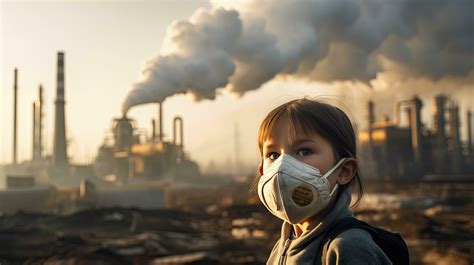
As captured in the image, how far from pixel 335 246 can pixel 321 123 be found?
35 centimetres

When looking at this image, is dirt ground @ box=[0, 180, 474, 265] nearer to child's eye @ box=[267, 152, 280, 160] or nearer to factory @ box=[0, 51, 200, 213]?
factory @ box=[0, 51, 200, 213]

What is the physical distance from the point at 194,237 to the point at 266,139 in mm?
11195

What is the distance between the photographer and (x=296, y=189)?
1220mm

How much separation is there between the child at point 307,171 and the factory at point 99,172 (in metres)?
18.3

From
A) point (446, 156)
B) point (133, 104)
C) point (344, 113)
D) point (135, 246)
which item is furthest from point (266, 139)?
point (446, 156)

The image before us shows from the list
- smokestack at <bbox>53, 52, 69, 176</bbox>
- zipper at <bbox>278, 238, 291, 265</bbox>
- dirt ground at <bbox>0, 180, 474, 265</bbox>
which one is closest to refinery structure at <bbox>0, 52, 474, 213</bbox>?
smokestack at <bbox>53, 52, 69, 176</bbox>

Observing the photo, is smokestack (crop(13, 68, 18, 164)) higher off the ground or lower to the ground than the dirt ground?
higher

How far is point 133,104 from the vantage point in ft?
68.9

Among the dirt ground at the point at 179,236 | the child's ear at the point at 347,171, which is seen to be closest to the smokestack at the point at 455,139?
the dirt ground at the point at 179,236

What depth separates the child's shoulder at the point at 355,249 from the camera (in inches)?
41.4

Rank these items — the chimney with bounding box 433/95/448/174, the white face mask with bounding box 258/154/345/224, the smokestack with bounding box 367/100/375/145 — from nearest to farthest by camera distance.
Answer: the white face mask with bounding box 258/154/345/224 < the chimney with bounding box 433/95/448/174 < the smokestack with bounding box 367/100/375/145

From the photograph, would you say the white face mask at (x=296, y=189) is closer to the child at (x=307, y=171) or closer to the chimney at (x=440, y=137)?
the child at (x=307, y=171)

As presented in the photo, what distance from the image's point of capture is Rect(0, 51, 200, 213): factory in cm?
1895

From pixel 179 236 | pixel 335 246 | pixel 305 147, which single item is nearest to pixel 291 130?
pixel 305 147
